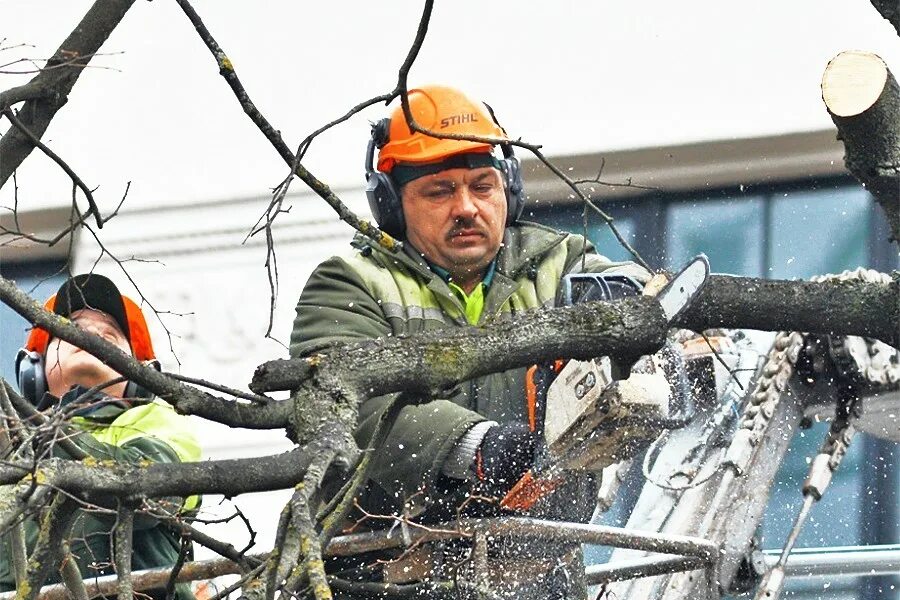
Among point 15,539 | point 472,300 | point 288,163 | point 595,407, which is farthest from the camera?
point 472,300

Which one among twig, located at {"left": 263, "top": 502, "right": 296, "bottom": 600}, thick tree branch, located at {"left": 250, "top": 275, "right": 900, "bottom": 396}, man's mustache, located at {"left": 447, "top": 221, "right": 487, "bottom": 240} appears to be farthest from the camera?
man's mustache, located at {"left": 447, "top": 221, "right": 487, "bottom": 240}

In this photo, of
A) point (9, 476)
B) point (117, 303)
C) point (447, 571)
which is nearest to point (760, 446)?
point (447, 571)

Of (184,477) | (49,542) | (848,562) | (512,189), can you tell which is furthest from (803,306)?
(848,562)

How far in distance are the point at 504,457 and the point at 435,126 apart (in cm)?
132

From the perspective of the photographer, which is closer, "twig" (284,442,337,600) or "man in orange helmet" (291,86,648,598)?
"twig" (284,442,337,600)

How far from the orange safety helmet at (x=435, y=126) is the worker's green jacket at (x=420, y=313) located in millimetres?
265

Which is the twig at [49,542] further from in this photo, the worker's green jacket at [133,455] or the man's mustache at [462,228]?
the man's mustache at [462,228]

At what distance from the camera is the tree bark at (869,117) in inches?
200

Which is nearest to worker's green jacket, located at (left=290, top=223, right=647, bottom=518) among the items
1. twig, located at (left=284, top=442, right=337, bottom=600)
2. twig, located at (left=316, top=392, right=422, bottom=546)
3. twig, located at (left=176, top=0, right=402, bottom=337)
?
twig, located at (left=176, top=0, right=402, bottom=337)

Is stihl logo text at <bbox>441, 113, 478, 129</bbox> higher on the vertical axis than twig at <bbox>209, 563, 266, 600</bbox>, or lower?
higher

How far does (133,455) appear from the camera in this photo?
19.8 feet

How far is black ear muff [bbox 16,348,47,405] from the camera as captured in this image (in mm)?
6867

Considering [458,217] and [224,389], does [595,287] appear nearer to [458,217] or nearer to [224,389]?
[458,217]

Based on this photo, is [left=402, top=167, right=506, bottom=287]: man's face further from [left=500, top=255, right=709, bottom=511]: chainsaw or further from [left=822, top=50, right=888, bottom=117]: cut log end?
[left=822, top=50, right=888, bottom=117]: cut log end
